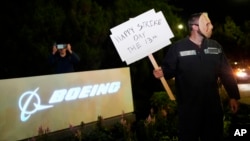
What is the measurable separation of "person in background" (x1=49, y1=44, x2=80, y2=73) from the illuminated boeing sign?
25.0 inches

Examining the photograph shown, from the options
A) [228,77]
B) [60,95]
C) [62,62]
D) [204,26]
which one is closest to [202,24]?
[204,26]

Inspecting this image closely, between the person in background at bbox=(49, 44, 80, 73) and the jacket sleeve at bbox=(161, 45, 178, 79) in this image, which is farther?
the person in background at bbox=(49, 44, 80, 73)

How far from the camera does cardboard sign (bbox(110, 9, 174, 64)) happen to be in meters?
5.64

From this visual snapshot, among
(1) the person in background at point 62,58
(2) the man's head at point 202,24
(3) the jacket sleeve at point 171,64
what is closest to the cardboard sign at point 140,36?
(3) the jacket sleeve at point 171,64

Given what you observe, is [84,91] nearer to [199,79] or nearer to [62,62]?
[62,62]

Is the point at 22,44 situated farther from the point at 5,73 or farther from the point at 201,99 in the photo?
the point at 201,99

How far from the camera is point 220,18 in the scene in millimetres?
51719

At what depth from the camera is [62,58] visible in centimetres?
748

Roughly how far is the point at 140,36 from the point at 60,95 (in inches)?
63.9

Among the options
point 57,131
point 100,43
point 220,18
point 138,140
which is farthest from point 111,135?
point 220,18

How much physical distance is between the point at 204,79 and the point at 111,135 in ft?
8.07

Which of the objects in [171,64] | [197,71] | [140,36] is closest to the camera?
[197,71]

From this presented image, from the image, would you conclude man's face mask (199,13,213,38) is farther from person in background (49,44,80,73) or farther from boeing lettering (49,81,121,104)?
person in background (49,44,80,73)

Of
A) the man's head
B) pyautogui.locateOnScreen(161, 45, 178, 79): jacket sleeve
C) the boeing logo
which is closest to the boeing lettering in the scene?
the boeing logo
